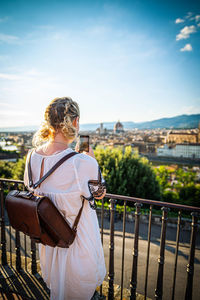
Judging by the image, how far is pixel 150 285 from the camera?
4250mm

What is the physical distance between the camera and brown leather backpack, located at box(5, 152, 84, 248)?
3.62ft

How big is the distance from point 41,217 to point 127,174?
11.2m

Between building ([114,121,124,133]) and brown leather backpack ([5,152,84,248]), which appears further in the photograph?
building ([114,121,124,133])

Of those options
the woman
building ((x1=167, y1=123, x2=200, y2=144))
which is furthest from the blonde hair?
building ((x1=167, y1=123, x2=200, y2=144))

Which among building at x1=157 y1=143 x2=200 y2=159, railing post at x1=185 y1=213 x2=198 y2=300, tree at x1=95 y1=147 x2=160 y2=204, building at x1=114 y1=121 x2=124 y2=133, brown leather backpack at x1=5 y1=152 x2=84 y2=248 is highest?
building at x1=114 y1=121 x2=124 y2=133

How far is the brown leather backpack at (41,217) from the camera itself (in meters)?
1.10

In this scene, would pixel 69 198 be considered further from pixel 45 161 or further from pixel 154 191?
pixel 154 191

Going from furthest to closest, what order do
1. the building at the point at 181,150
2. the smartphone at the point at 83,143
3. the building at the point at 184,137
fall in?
the building at the point at 184,137 < the building at the point at 181,150 < the smartphone at the point at 83,143

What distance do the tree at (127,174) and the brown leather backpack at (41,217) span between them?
1013cm

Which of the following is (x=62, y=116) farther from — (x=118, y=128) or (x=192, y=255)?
(x=118, y=128)

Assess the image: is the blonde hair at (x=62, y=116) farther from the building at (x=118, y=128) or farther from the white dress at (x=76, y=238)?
the building at (x=118, y=128)

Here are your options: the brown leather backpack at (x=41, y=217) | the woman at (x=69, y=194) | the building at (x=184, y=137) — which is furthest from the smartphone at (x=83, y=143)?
the building at (x=184, y=137)

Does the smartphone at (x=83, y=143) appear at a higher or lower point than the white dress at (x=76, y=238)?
higher

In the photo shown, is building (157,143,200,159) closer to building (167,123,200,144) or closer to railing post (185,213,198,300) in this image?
building (167,123,200,144)
